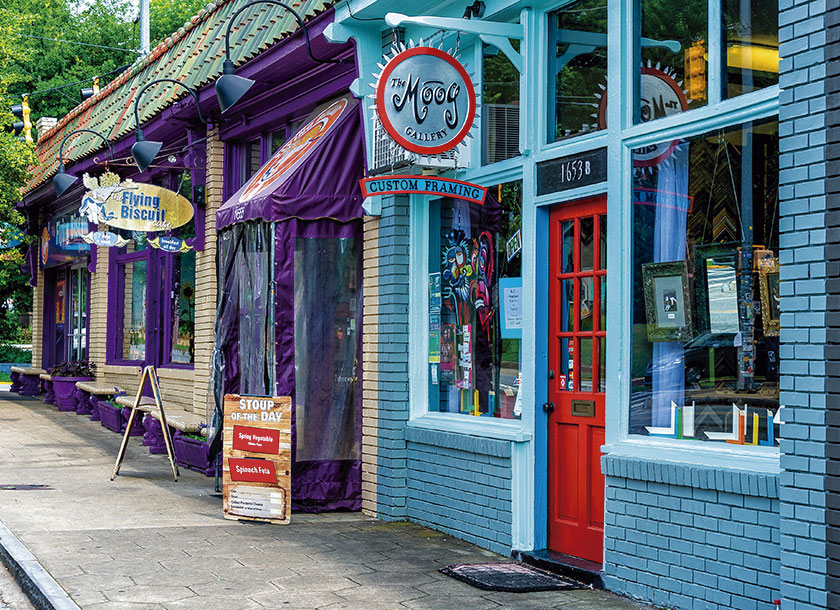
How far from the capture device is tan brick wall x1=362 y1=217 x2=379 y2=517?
9.27m

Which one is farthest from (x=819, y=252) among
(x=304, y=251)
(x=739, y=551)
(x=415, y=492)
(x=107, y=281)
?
(x=107, y=281)

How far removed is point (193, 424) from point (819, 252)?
8.67 meters

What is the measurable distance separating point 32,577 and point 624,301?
408 cm

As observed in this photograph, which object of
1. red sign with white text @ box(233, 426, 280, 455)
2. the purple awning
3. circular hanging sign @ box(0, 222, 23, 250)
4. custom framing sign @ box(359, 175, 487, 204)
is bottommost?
red sign with white text @ box(233, 426, 280, 455)

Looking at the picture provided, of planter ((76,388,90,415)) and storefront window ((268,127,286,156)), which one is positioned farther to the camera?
planter ((76,388,90,415))

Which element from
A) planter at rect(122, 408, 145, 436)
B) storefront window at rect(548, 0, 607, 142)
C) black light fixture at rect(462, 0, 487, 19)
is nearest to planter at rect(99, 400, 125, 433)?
planter at rect(122, 408, 145, 436)

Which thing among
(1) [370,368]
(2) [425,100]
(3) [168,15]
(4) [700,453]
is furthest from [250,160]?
(3) [168,15]

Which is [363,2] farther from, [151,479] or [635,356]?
[151,479]

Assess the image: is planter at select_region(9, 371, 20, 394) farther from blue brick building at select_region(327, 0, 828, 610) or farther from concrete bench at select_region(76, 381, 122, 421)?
blue brick building at select_region(327, 0, 828, 610)

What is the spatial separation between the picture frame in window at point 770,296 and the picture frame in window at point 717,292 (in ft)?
0.61

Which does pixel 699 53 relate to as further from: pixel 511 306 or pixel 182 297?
pixel 182 297

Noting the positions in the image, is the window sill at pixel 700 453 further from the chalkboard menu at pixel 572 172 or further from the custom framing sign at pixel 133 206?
the custom framing sign at pixel 133 206

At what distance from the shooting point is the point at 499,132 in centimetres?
822

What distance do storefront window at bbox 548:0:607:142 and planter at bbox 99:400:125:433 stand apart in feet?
32.9
